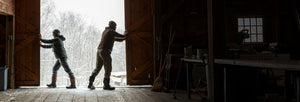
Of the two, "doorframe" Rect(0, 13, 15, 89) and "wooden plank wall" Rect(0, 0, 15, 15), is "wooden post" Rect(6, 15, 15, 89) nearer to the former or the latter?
"doorframe" Rect(0, 13, 15, 89)

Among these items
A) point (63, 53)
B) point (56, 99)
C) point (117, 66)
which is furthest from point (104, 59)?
point (117, 66)

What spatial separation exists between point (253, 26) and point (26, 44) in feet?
22.2

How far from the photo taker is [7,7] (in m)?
6.75

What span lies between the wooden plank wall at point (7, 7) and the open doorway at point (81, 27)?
4.57 metres

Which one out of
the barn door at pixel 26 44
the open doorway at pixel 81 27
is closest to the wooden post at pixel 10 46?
the barn door at pixel 26 44

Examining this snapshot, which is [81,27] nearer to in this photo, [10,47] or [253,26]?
[10,47]

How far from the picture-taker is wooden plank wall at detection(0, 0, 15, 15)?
6488 millimetres

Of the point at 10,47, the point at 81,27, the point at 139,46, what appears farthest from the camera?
the point at 81,27

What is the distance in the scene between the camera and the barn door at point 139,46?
7477 mm

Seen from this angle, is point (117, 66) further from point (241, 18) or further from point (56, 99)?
point (56, 99)

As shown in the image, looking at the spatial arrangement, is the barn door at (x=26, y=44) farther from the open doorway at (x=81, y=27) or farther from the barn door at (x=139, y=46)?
the open doorway at (x=81, y=27)

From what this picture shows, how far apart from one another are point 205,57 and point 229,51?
37 cm

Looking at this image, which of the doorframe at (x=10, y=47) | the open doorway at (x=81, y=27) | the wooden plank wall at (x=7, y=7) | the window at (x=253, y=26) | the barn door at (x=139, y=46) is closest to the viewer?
the wooden plank wall at (x=7, y=7)

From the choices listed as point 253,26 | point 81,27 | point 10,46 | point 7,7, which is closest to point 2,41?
point 10,46
